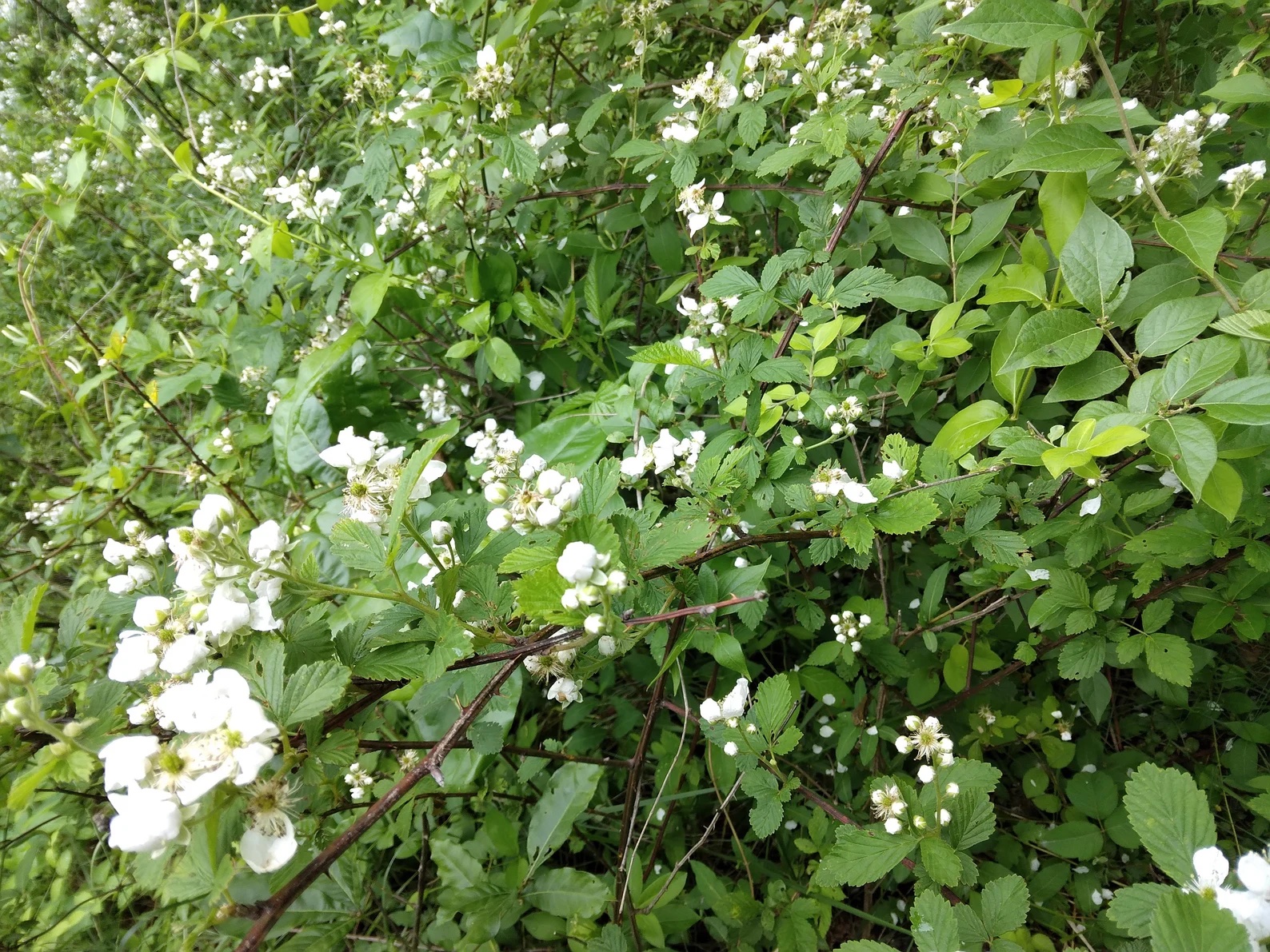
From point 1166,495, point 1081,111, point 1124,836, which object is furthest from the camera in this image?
point 1124,836

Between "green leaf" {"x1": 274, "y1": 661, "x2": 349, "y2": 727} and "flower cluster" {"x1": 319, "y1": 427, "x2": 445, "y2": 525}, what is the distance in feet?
0.88

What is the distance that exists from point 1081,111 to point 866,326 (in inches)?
40.6

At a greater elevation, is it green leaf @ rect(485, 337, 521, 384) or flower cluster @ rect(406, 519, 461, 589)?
flower cluster @ rect(406, 519, 461, 589)

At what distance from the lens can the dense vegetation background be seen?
88 cm

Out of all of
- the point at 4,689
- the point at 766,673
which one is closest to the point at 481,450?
the point at 4,689

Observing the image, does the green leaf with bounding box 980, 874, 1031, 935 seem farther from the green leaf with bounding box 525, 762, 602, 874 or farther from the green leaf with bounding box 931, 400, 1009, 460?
the green leaf with bounding box 525, 762, 602, 874

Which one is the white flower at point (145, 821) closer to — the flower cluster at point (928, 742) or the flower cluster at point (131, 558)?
the flower cluster at point (131, 558)

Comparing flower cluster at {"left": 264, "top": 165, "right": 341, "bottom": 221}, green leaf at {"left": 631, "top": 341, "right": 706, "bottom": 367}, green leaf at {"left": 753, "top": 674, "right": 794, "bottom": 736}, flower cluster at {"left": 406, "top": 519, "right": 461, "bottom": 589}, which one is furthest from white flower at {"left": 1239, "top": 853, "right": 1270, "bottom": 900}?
flower cluster at {"left": 264, "top": 165, "right": 341, "bottom": 221}

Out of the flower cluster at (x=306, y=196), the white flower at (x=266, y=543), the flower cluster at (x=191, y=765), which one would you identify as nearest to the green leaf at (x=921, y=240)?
the white flower at (x=266, y=543)

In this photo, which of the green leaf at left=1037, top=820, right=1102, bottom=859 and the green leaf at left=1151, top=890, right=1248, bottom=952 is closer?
the green leaf at left=1151, top=890, right=1248, bottom=952

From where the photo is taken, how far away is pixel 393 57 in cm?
215

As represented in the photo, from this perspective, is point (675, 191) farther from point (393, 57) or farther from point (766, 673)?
point (766, 673)

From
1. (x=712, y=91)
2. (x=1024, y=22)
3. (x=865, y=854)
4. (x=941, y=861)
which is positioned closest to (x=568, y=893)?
(x=865, y=854)

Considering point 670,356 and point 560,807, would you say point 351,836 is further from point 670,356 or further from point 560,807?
point 670,356
